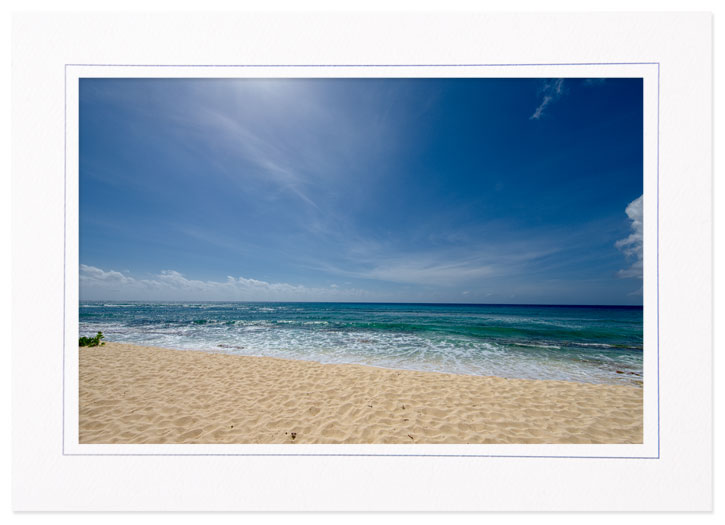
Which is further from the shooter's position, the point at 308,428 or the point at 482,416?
the point at 482,416

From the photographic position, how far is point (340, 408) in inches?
111

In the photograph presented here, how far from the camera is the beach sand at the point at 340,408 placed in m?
2.32

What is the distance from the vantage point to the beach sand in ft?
7.61

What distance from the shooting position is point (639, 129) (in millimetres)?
1832
